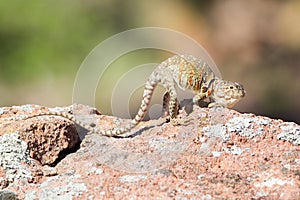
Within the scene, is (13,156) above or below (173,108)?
below

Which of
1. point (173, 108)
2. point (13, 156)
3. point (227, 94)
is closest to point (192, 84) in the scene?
point (227, 94)

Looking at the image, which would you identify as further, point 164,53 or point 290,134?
point 164,53

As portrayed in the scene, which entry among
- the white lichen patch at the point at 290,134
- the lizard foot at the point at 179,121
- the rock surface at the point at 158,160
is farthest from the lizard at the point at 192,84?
the white lichen patch at the point at 290,134

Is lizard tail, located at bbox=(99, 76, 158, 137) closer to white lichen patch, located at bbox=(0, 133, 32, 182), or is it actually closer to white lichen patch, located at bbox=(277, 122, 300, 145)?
white lichen patch, located at bbox=(0, 133, 32, 182)

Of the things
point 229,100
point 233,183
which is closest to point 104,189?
point 233,183

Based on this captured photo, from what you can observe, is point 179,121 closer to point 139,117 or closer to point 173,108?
point 173,108

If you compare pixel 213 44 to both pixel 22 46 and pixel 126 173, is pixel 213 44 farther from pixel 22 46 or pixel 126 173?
pixel 126 173
